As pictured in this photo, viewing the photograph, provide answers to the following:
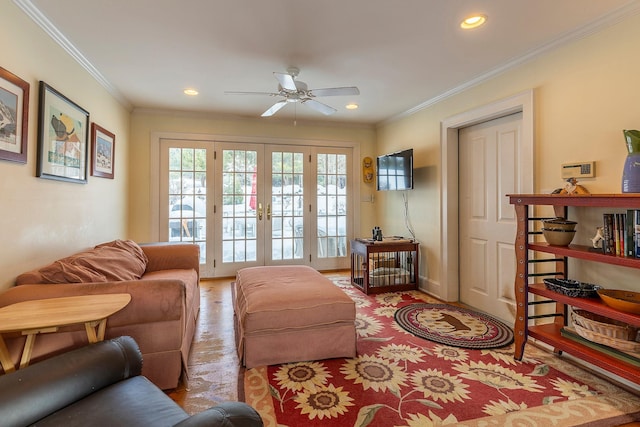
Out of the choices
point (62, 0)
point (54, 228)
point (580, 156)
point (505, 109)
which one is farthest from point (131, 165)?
point (580, 156)

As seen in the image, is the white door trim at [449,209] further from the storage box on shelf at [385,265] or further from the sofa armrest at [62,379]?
the sofa armrest at [62,379]

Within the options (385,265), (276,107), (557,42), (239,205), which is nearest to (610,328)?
(557,42)

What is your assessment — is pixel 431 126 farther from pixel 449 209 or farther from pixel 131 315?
pixel 131 315

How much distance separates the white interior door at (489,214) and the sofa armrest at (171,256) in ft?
9.94

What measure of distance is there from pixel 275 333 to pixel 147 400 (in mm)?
1032

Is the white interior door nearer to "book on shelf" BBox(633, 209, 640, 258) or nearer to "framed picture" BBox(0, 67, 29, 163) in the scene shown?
"book on shelf" BBox(633, 209, 640, 258)

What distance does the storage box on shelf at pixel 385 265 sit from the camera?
3946 mm

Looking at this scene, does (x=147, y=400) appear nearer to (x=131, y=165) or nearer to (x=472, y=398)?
(x=472, y=398)

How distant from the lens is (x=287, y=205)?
4.97m

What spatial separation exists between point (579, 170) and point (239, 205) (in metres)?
3.98

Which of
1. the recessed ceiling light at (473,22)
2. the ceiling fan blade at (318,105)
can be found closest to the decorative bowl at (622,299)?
the recessed ceiling light at (473,22)

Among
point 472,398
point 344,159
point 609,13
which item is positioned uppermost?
point 609,13

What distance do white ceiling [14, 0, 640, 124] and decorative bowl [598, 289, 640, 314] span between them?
5.78ft

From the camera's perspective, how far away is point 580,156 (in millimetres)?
2273
